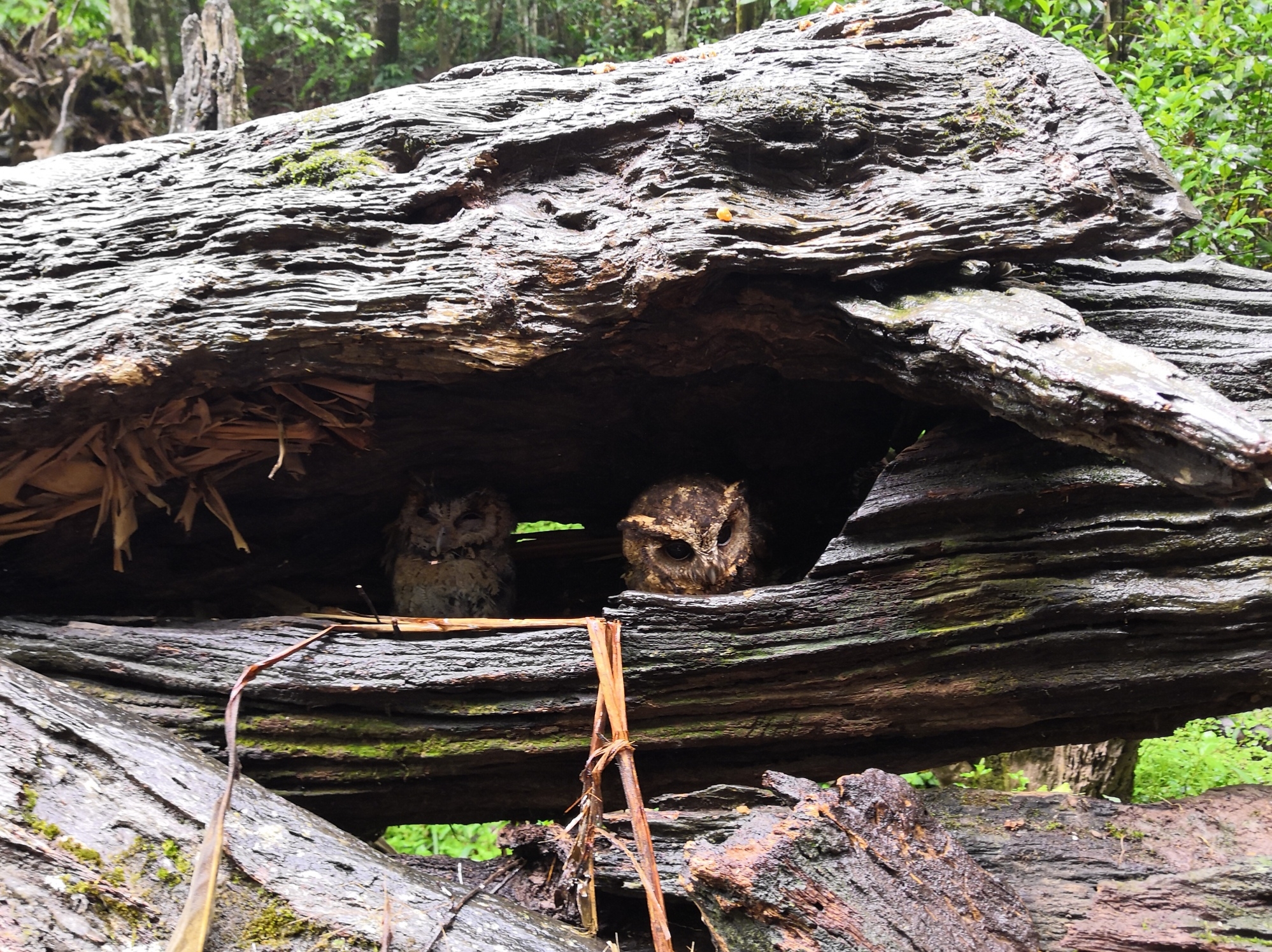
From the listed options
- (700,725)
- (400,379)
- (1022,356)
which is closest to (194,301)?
(400,379)

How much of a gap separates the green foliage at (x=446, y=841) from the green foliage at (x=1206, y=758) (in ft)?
10.8

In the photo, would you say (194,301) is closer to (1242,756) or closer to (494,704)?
(494,704)

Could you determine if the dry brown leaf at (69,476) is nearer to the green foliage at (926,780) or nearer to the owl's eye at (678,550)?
the owl's eye at (678,550)

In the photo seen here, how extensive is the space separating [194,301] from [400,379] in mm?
556

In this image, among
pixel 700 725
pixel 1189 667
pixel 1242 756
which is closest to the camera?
pixel 1189 667

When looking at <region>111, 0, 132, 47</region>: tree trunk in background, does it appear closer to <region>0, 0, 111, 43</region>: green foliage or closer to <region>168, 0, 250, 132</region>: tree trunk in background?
<region>0, 0, 111, 43</region>: green foliage

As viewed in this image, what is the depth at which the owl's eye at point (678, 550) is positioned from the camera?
2.47 metres

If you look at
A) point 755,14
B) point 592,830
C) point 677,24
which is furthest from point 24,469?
point 755,14

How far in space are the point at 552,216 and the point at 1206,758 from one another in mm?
3969

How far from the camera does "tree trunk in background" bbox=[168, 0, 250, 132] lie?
4543mm

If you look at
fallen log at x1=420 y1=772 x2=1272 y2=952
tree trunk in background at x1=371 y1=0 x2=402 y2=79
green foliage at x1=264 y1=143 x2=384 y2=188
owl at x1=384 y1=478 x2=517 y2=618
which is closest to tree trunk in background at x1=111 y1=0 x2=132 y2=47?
tree trunk in background at x1=371 y1=0 x2=402 y2=79

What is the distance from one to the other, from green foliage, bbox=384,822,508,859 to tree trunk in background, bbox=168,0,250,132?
Answer: 4.00 metres

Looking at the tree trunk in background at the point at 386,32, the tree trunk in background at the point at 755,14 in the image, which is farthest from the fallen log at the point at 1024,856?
the tree trunk in background at the point at 386,32

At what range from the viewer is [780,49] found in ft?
8.43
